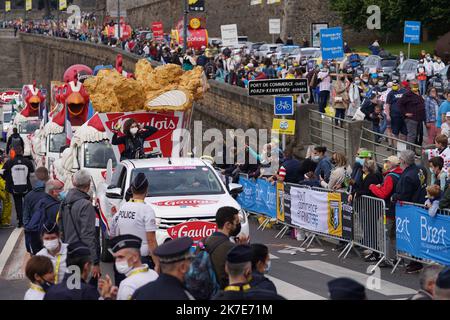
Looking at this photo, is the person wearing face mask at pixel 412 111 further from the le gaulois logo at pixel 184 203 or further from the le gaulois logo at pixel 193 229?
the le gaulois logo at pixel 193 229

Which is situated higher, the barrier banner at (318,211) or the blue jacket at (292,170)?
the blue jacket at (292,170)

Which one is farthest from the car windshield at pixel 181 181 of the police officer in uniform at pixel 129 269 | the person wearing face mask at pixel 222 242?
the police officer in uniform at pixel 129 269

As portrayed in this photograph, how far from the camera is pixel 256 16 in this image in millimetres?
80000

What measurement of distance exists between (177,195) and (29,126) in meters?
27.0

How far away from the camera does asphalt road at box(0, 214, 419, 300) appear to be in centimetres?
1473

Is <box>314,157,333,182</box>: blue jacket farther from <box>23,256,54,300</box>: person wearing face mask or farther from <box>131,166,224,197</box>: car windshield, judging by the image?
<box>23,256,54,300</box>: person wearing face mask

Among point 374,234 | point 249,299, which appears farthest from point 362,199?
point 249,299

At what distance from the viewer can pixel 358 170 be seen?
60.9 ft

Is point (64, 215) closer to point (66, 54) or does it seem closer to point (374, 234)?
point (374, 234)

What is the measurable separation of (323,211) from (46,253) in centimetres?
923

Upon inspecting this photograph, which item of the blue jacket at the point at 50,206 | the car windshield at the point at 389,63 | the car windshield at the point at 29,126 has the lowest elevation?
the car windshield at the point at 29,126

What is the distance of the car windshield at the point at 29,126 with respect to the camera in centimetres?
4181

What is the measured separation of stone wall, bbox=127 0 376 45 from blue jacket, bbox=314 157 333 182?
2000 inches

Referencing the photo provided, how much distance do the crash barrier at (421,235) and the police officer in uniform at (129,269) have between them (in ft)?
23.0
